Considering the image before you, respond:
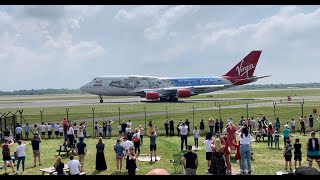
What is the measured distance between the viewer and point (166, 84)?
212ft

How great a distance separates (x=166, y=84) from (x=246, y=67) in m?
15.8

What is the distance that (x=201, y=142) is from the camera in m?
21.2

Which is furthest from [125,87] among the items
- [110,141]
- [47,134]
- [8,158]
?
[8,158]

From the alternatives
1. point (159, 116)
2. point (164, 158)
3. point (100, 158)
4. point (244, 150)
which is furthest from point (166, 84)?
point (244, 150)

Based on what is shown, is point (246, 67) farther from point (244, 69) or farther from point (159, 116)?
point (159, 116)

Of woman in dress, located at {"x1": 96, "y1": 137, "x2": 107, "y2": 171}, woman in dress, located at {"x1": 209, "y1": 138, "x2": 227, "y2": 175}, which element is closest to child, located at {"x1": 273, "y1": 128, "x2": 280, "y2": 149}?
woman in dress, located at {"x1": 209, "y1": 138, "x2": 227, "y2": 175}

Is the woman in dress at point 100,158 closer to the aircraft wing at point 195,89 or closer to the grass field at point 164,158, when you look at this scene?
the grass field at point 164,158

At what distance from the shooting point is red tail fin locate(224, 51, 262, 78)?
6888cm

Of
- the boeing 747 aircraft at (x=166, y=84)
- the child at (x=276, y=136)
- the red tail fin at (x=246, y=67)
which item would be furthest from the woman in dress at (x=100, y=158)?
the red tail fin at (x=246, y=67)

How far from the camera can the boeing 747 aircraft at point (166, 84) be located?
60844 millimetres

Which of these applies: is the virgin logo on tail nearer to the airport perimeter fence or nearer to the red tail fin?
the red tail fin

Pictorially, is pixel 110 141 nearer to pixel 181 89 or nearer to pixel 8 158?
pixel 8 158

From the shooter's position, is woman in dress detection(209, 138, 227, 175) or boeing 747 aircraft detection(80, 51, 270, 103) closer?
woman in dress detection(209, 138, 227, 175)
